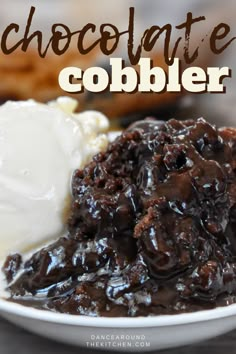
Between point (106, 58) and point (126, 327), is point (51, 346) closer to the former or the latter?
point (126, 327)

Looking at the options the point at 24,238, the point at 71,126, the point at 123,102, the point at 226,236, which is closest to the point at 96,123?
the point at 71,126

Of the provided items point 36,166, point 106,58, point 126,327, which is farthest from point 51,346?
point 106,58

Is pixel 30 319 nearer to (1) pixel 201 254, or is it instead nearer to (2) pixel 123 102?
(1) pixel 201 254

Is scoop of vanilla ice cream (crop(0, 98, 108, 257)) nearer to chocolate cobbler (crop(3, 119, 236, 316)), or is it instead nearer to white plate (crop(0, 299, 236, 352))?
chocolate cobbler (crop(3, 119, 236, 316))

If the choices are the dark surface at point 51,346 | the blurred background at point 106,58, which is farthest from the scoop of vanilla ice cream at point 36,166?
the blurred background at point 106,58

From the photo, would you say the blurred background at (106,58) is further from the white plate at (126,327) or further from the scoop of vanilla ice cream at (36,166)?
the white plate at (126,327)
